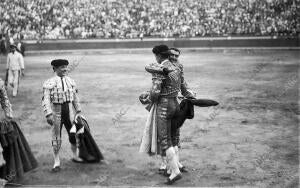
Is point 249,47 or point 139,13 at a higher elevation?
point 139,13

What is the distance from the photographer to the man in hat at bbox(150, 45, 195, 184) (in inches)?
199

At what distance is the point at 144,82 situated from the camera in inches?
524

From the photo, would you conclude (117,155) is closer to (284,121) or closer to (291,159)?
(291,159)

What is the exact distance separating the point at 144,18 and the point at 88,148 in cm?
2092

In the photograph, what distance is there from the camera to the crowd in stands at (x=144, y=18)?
2431 cm

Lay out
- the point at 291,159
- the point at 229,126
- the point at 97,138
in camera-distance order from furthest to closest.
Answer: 1. the point at 229,126
2. the point at 97,138
3. the point at 291,159

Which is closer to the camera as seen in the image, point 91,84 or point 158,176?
point 158,176

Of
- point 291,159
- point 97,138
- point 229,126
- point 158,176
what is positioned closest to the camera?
point 158,176

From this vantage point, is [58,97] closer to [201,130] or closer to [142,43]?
[201,130]

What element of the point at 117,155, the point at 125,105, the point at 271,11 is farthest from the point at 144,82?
the point at 271,11

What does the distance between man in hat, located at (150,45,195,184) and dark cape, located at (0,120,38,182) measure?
1.56 metres

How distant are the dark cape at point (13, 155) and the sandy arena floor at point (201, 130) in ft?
0.73

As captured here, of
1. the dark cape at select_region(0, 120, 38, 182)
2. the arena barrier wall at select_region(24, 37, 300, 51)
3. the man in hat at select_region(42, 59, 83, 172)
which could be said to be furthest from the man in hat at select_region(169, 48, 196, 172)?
the arena barrier wall at select_region(24, 37, 300, 51)

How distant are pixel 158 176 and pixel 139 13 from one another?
22042 millimetres
